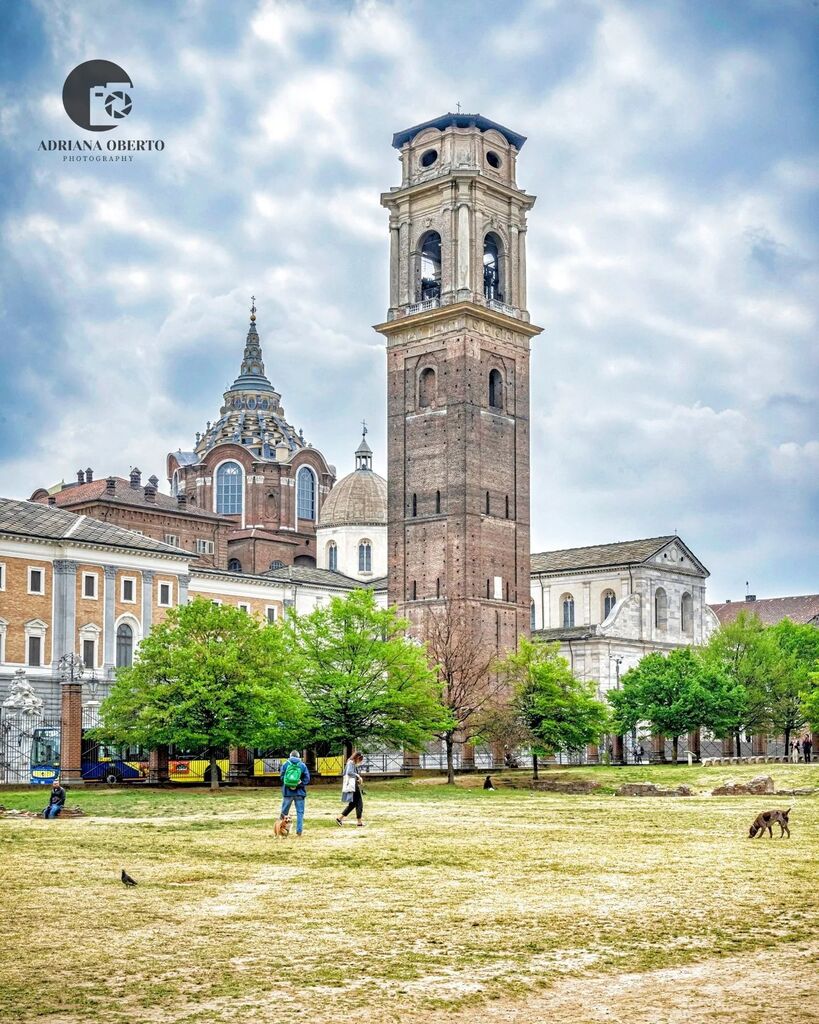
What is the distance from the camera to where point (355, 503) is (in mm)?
105500

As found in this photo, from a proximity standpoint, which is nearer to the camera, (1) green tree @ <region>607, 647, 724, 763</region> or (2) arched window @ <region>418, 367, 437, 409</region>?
(1) green tree @ <region>607, 647, 724, 763</region>

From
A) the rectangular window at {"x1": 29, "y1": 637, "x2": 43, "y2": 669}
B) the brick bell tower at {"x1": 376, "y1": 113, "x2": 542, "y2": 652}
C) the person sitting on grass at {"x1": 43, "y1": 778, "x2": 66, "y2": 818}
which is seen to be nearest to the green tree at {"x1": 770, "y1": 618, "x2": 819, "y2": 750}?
the brick bell tower at {"x1": 376, "y1": 113, "x2": 542, "y2": 652}

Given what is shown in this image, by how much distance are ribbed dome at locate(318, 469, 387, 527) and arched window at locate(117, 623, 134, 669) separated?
34.7 meters

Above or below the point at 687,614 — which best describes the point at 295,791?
below

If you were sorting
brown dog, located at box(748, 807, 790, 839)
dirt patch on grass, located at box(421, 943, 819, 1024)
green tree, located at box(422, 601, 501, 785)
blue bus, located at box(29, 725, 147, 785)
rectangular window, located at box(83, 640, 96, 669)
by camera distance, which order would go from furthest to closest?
rectangular window, located at box(83, 640, 96, 669) → green tree, located at box(422, 601, 501, 785) → blue bus, located at box(29, 725, 147, 785) → brown dog, located at box(748, 807, 790, 839) → dirt patch on grass, located at box(421, 943, 819, 1024)

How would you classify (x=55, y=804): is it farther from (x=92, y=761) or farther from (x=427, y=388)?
(x=427, y=388)

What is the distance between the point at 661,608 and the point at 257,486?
104 ft

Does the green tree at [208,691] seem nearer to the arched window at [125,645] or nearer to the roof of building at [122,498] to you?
the arched window at [125,645]

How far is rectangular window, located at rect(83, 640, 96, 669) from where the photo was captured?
69.0 meters

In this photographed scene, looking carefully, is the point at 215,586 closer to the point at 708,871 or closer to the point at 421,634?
the point at 421,634

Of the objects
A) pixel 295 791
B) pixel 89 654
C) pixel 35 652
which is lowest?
pixel 295 791

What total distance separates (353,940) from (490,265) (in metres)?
67.1

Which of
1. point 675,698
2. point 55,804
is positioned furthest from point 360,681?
point 675,698

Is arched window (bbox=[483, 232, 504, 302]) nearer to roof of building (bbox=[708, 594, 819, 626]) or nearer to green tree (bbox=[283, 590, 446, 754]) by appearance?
green tree (bbox=[283, 590, 446, 754])
